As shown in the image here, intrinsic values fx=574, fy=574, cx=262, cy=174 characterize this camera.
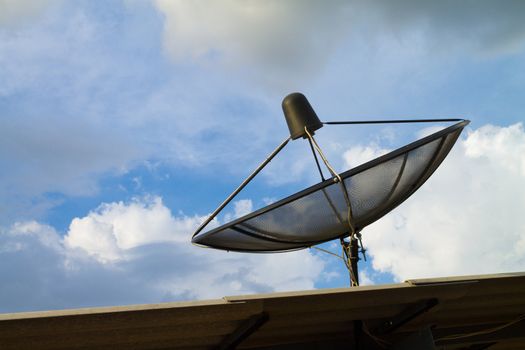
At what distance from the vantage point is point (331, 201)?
294 inches

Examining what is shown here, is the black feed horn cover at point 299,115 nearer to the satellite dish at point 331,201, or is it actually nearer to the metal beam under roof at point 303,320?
the satellite dish at point 331,201

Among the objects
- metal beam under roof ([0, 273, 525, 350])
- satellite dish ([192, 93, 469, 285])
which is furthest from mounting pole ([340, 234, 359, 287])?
metal beam under roof ([0, 273, 525, 350])

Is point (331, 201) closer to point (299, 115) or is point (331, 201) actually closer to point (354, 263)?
point (354, 263)

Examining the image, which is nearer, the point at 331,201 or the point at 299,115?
the point at 331,201

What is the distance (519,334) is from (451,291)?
1898 mm

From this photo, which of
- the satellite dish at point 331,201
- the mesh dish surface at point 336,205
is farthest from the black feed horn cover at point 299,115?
the mesh dish surface at point 336,205

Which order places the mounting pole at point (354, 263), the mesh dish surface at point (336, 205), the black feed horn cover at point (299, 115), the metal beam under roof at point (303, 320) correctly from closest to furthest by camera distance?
1. the metal beam under roof at point (303, 320)
2. the mesh dish surface at point (336, 205)
3. the mounting pole at point (354, 263)
4. the black feed horn cover at point (299, 115)

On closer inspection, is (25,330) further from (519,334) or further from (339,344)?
(519,334)

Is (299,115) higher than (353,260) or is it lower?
higher

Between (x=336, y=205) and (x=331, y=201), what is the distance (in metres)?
0.18

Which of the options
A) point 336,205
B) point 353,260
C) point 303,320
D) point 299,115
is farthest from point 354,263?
point 303,320

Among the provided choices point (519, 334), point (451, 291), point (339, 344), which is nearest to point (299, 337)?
point (339, 344)

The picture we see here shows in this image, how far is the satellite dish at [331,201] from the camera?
6.92 metres

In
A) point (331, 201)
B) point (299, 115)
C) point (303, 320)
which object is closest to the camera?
point (303, 320)
